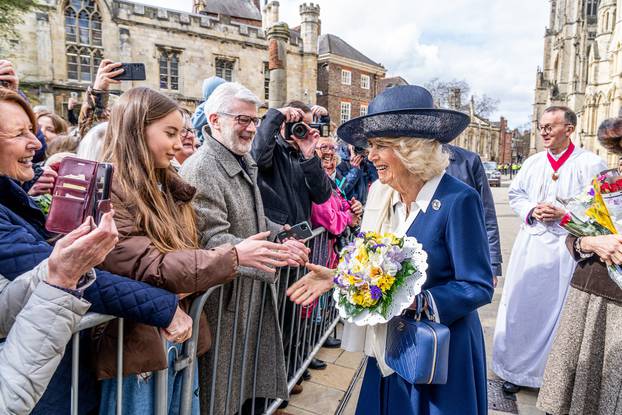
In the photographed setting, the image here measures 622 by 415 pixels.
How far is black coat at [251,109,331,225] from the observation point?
9.78 ft

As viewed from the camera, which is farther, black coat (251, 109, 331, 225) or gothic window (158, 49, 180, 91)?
gothic window (158, 49, 180, 91)

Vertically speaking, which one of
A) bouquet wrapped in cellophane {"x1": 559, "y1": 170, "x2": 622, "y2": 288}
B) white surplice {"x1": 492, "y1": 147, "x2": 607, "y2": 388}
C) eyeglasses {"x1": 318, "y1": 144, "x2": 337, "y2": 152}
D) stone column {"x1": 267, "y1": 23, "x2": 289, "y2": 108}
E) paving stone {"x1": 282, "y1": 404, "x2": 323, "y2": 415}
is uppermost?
stone column {"x1": 267, "y1": 23, "x2": 289, "y2": 108}

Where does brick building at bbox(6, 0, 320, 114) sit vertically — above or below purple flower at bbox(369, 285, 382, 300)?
above

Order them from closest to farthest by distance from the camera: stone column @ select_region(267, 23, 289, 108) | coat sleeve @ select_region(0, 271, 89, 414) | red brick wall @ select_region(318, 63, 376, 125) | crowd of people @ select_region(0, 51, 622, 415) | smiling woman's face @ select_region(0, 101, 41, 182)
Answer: coat sleeve @ select_region(0, 271, 89, 414) < crowd of people @ select_region(0, 51, 622, 415) < smiling woman's face @ select_region(0, 101, 41, 182) < stone column @ select_region(267, 23, 289, 108) < red brick wall @ select_region(318, 63, 376, 125)

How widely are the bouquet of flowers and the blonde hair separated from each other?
41 centimetres

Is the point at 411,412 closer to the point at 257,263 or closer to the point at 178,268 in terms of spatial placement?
the point at 257,263

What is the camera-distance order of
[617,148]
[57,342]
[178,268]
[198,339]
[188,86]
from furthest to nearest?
1. [188,86]
2. [617,148]
3. [198,339]
4. [178,268]
5. [57,342]

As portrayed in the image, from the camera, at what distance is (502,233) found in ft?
35.2

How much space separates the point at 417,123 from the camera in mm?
1839

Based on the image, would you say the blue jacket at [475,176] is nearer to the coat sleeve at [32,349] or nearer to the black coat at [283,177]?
the black coat at [283,177]

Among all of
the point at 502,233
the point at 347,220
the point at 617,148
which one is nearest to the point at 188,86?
the point at 502,233

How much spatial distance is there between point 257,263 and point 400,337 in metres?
0.76

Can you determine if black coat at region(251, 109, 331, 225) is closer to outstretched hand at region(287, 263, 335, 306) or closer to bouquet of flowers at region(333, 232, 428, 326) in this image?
outstretched hand at region(287, 263, 335, 306)

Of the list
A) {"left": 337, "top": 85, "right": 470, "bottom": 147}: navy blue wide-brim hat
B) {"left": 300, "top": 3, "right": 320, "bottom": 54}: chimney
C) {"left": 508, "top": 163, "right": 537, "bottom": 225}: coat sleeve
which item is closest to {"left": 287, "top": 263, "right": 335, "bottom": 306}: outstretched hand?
{"left": 337, "top": 85, "right": 470, "bottom": 147}: navy blue wide-brim hat
